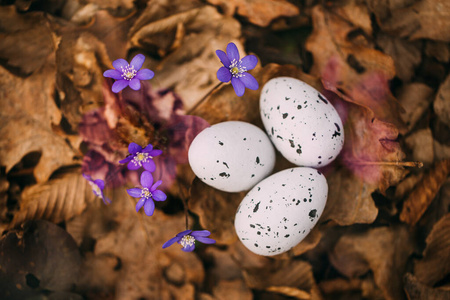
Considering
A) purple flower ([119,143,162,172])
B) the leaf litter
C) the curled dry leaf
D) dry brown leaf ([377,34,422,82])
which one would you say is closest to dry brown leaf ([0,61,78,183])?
the leaf litter

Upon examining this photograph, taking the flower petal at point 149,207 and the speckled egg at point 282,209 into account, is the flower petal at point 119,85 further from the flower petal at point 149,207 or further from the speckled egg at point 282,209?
the speckled egg at point 282,209

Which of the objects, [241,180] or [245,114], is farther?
[245,114]

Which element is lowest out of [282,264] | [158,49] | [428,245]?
[282,264]

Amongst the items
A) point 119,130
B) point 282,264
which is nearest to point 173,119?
point 119,130

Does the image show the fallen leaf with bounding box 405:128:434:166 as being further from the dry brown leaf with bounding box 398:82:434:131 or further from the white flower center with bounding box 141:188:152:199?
the white flower center with bounding box 141:188:152:199

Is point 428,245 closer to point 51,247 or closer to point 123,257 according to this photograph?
point 123,257

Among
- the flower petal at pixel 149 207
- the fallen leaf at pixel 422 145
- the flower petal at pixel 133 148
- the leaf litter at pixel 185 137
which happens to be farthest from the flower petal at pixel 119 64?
the fallen leaf at pixel 422 145

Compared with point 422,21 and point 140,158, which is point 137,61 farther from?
point 422,21
